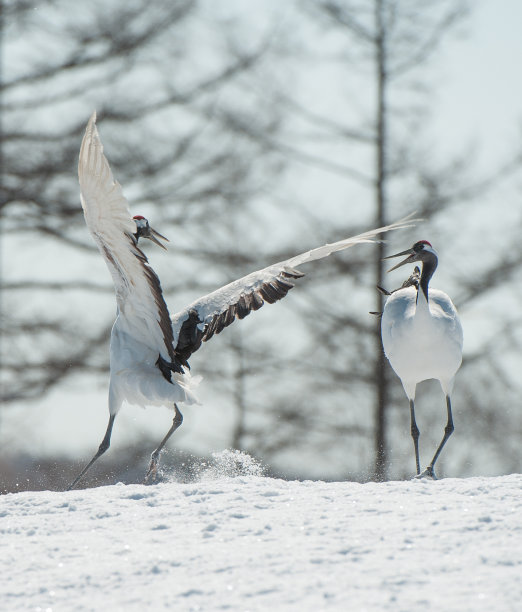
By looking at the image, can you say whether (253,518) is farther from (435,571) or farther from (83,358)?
(83,358)

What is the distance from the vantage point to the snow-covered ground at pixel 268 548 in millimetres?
2939

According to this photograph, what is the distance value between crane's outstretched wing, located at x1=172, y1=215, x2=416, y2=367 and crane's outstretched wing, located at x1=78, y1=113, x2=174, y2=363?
0.60 feet

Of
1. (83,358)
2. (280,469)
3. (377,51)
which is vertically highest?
(377,51)

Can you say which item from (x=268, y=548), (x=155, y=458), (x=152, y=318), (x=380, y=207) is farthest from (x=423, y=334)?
(x=380, y=207)

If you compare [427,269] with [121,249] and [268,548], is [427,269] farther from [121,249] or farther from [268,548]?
[268,548]

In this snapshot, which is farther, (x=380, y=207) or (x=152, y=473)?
(x=380, y=207)

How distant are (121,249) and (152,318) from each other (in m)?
0.71

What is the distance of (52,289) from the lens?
1334 centimetres

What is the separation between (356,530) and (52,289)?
10376 millimetres

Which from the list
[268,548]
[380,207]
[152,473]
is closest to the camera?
[268,548]

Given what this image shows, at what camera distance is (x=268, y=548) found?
3.41m

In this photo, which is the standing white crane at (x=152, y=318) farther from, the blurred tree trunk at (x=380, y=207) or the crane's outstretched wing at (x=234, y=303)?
the blurred tree trunk at (x=380, y=207)

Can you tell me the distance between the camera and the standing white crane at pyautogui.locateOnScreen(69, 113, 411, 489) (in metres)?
5.10

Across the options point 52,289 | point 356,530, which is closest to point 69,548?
point 356,530
